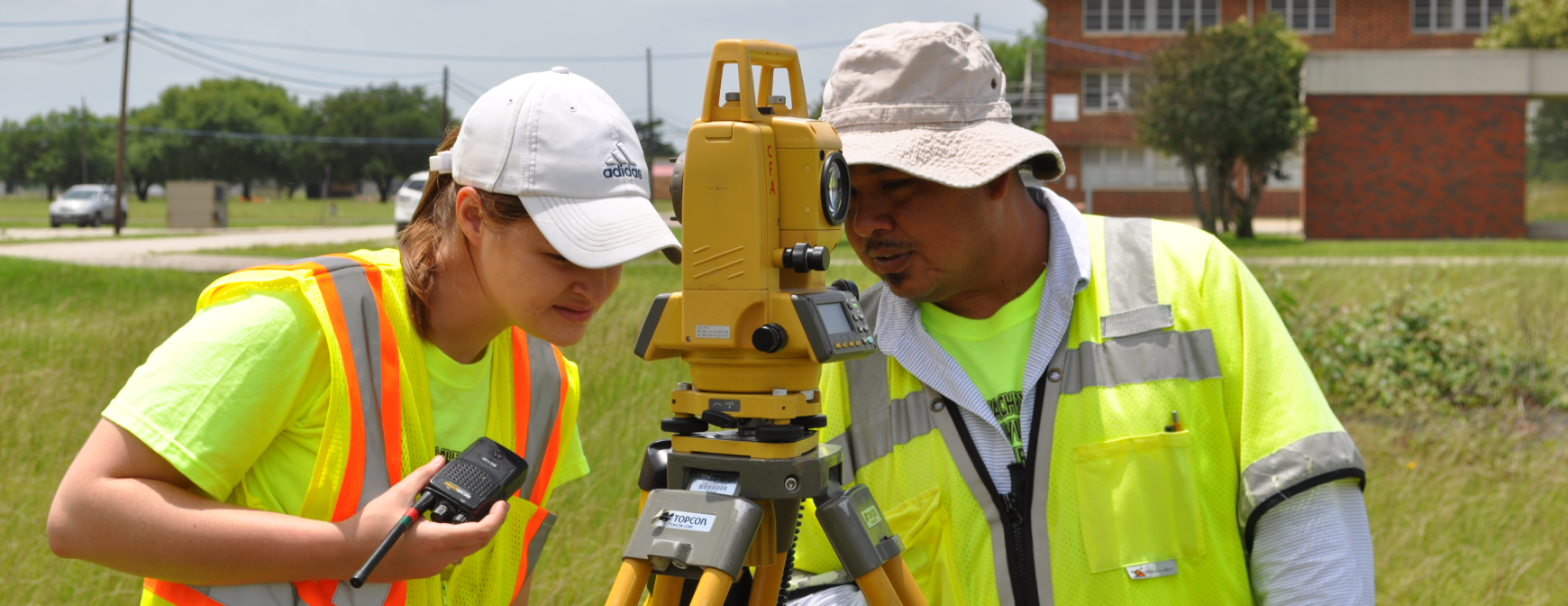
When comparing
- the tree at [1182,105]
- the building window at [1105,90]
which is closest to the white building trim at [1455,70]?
the tree at [1182,105]

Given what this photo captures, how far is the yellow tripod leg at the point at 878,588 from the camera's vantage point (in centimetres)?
161

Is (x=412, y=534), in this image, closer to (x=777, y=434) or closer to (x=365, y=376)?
(x=365, y=376)

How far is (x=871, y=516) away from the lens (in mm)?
1651

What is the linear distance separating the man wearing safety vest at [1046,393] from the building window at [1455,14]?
40.1m

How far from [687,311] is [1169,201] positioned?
38595 millimetres

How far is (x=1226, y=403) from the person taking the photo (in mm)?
1935

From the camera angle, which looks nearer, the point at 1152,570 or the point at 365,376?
the point at 365,376

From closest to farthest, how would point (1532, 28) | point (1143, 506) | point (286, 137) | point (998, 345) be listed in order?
1. point (1143, 506)
2. point (998, 345)
3. point (1532, 28)
4. point (286, 137)

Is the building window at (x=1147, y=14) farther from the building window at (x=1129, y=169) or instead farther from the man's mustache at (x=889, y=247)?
the man's mustache at (x=889, y=247)

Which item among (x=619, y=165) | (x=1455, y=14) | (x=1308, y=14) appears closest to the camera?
(x=619, y=165)

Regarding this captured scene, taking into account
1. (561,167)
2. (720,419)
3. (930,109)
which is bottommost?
(720,419)

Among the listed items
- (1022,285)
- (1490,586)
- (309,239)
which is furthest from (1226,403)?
(309,239)

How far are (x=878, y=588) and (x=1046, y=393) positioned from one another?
0.56 metres

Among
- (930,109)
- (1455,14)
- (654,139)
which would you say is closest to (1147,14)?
(1455,14)
